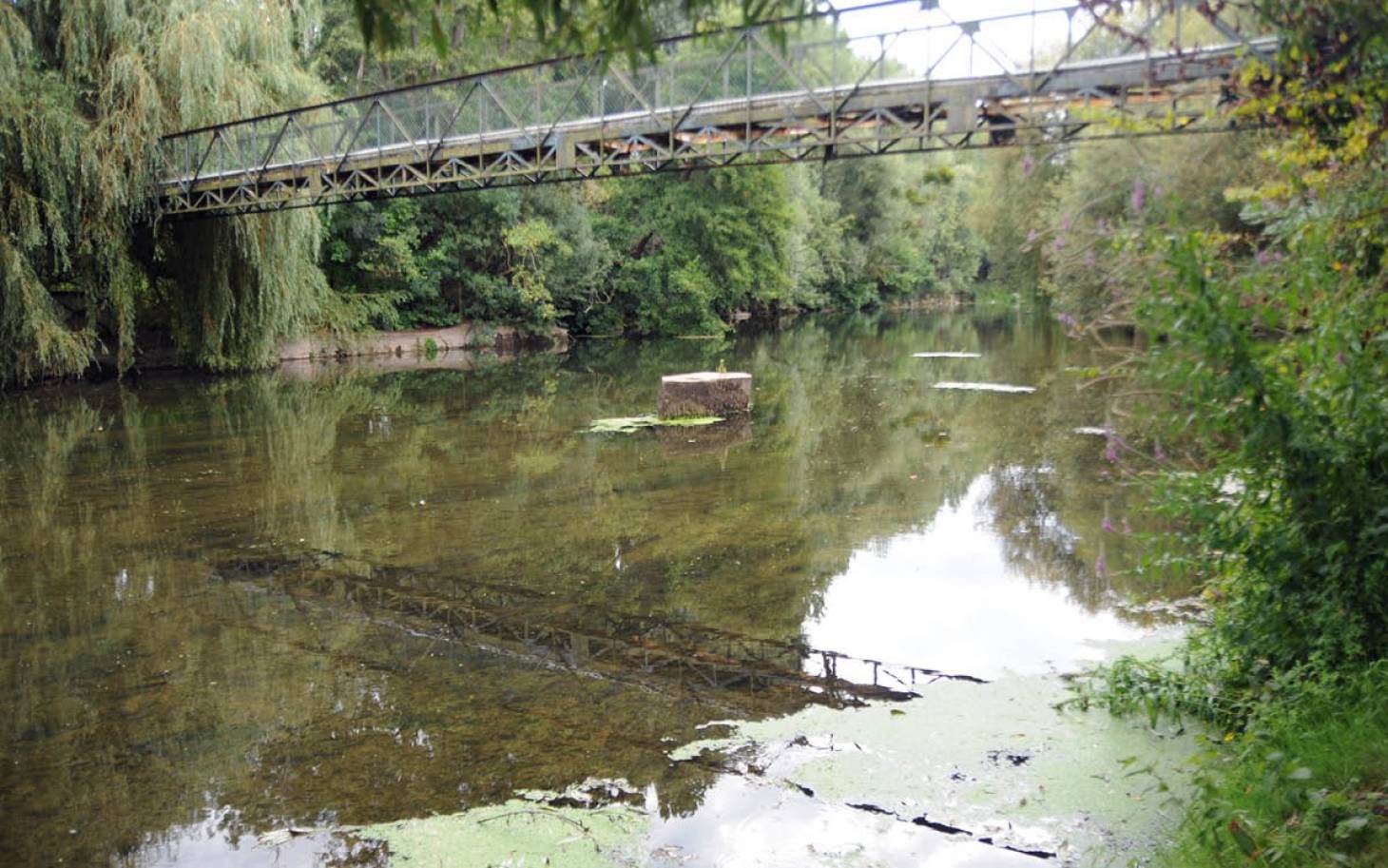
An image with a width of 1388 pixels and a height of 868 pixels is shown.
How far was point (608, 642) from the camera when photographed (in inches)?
284

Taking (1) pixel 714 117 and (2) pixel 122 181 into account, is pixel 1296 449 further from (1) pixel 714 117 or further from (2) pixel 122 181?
(2) pixel 122 181

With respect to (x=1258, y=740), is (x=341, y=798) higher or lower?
lower

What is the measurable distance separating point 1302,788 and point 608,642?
4.18 metres

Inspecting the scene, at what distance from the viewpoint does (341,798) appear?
5.13m

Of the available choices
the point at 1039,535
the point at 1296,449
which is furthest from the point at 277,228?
the point at 1296,449

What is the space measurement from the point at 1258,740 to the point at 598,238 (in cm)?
3631

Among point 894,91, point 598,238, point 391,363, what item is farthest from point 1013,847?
point 598,238

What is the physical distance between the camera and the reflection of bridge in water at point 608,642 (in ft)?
21.0

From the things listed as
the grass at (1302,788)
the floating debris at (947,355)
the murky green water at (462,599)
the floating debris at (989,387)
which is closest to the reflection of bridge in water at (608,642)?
the murky green water at (462,599)

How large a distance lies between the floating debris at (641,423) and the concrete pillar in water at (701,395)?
0.55 feet

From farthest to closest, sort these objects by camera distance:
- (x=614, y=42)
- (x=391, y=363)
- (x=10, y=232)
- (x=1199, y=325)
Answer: (x=391, y=363) → (x=10, y=232) → (x=1199, y=325) → (x=614, y=42)

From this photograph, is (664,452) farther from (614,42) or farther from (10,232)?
(10,232)

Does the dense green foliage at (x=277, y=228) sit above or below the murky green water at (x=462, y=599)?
above

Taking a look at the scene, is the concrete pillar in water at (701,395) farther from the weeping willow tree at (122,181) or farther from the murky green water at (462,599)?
the weeping willow tree at (122,181)
